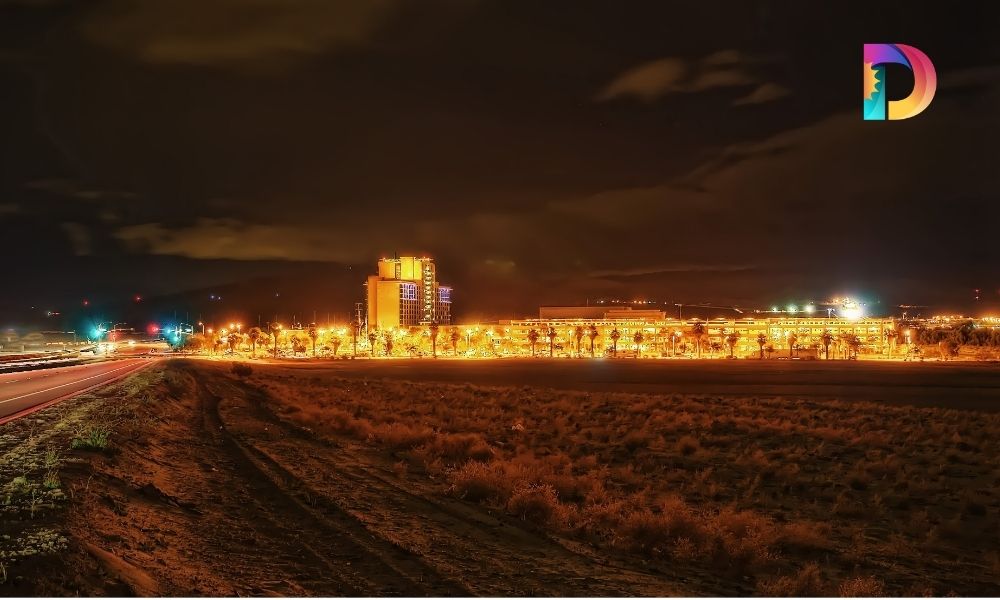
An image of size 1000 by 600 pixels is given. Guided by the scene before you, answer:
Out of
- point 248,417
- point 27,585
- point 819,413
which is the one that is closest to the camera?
point 27,585

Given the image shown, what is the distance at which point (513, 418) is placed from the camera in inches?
1144

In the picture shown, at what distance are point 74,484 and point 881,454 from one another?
21.0 m

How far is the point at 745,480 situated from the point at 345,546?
1139 centimetres

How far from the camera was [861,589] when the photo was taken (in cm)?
898

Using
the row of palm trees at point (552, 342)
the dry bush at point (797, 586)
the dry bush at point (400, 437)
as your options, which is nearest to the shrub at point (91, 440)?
the dry bush at point (400, 437)

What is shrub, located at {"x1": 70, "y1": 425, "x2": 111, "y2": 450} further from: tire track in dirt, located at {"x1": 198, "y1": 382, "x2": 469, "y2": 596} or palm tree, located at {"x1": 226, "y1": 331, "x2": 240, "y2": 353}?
palm tree, located at {"x1": 226, "y1": 331, "x2": 240, "y2": 353}

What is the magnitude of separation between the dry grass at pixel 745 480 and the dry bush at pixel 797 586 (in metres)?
0.03

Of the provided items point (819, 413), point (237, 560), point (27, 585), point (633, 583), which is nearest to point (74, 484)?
point (237, 560)

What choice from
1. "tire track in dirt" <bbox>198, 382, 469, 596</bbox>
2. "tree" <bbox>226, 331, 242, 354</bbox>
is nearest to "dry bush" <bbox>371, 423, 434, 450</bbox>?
"tire track in dirt" <bbox>198, 382, 469, 596</bbox>

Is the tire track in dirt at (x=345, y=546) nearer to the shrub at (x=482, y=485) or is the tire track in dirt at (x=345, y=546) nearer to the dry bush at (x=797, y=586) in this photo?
the shrub at (x=482, y=485)

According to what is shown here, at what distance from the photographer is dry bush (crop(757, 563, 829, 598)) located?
890 centimetres

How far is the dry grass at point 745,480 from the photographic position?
34.7 feet

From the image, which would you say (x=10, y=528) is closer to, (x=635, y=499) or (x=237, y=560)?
(x=237, y=560)

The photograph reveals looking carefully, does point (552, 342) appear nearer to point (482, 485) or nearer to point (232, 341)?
point (232, 341)
